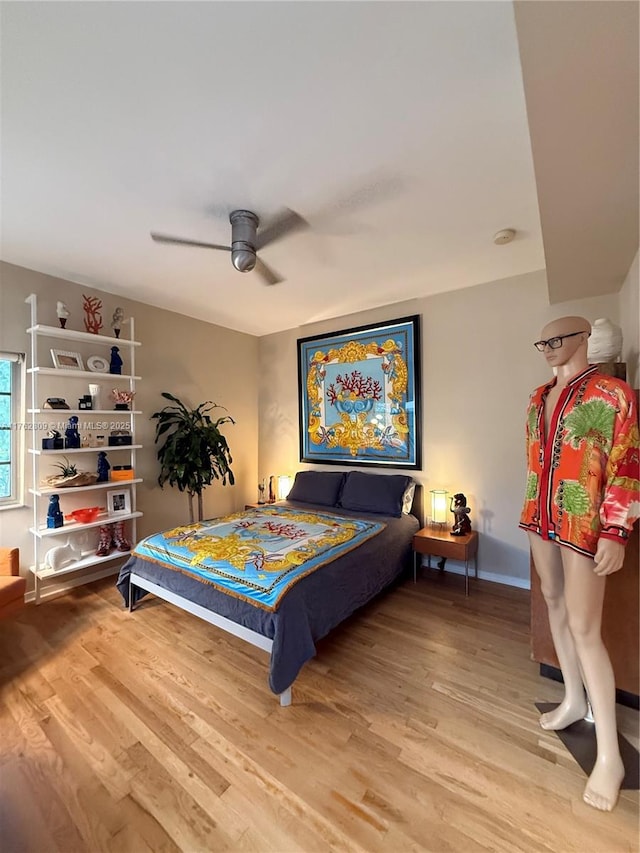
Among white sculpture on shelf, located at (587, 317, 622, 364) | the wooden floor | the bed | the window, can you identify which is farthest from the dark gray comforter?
white sculpture on shelf, located at (587, 317, 622, 364)

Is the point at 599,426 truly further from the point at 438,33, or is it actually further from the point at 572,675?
the point at 438,33

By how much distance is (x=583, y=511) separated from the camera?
139cm

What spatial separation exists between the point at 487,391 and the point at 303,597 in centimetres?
245

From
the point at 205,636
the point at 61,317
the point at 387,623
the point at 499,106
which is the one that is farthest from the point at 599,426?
the point at 61,317

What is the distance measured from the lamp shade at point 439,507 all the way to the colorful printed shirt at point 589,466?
166 centimetres

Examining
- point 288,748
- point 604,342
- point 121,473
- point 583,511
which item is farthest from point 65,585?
point 604,342

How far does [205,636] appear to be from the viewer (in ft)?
7.57

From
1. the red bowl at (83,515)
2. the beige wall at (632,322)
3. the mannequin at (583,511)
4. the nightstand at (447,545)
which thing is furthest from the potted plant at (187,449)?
the beige wall at (632,322)

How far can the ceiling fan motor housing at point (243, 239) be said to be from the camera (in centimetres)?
204

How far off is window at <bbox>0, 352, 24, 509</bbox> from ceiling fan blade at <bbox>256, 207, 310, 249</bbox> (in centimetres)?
223

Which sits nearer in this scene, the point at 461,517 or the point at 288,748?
the point at 288,748

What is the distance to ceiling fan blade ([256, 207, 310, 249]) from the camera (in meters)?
2.10

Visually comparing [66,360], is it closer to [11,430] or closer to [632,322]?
[11,430]

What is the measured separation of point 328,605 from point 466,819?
100 centimetres
